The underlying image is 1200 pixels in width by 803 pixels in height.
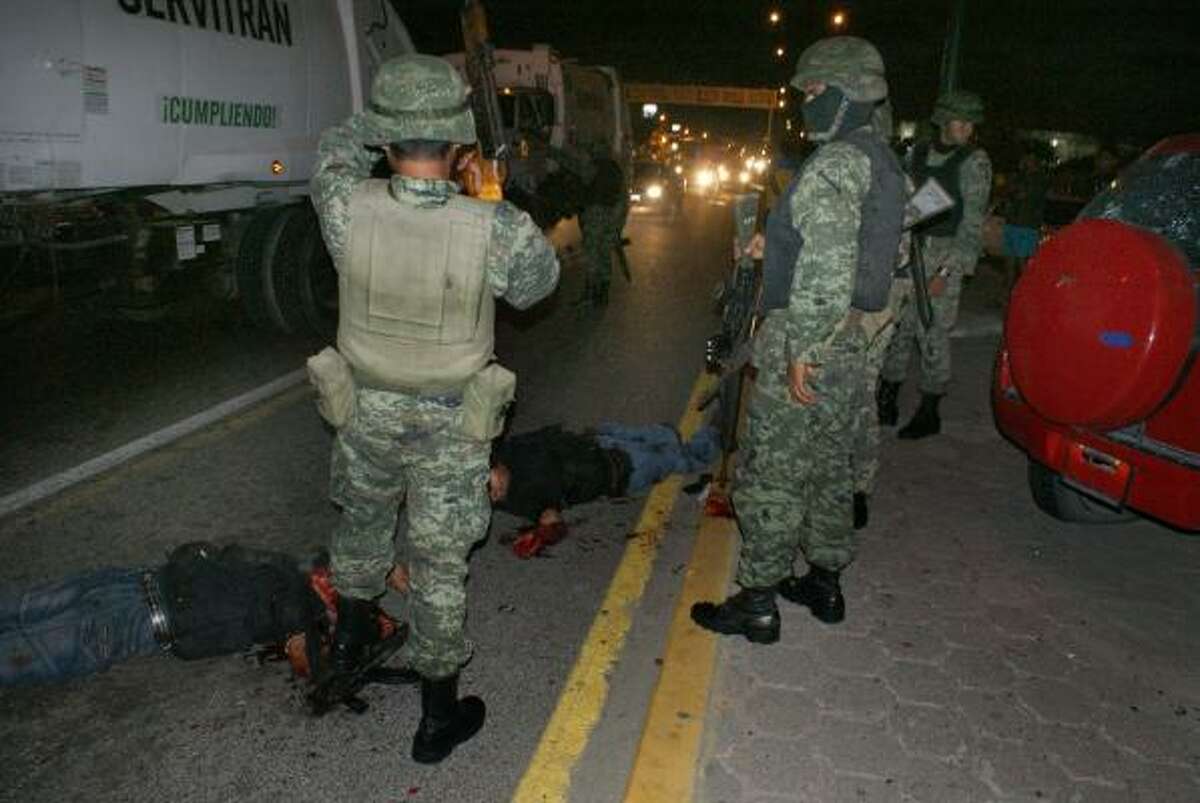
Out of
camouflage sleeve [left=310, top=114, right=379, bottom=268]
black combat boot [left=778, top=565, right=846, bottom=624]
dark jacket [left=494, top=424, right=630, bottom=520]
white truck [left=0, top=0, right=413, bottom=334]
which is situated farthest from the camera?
white truck [left=0, top=0, right=413, bottom=334]

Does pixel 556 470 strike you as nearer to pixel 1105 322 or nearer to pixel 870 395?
pixel 870 395

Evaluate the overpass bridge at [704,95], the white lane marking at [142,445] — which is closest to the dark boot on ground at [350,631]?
the white lane marking at [142,445]

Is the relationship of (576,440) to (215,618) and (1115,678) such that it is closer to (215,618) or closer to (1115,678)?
(215,618)

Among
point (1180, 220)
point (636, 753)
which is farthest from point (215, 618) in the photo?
point (1180, 220)

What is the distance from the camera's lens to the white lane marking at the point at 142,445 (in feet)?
14.1

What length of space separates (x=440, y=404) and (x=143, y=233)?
5118 mm

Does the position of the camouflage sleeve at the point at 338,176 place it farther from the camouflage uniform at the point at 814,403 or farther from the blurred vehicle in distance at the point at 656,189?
the blurred vehicle in distance at the point at 656,189

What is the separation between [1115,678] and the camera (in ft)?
10.5

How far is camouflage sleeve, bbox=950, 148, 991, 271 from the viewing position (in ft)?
17.7

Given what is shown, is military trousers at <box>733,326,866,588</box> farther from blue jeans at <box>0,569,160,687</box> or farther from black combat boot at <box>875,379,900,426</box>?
black combat boot at <box>875,379,900,426</box>

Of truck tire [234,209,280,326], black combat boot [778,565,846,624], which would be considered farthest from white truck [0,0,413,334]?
black combat boot [778,565,846,624]

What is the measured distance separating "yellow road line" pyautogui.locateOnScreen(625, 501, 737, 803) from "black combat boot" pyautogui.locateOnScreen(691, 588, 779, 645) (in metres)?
0.06

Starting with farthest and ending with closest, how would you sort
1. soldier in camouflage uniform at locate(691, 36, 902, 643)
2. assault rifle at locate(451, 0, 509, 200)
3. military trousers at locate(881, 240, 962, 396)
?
assault rifle at locate(451, 0, 509, 200) < military trousers at locate(881, 240, 962, 396) < soldier in camouflage uniform at locate(691, 36, 902, 643)

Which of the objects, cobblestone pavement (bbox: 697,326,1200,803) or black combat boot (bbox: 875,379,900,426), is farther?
black combat boot (bbox: 875,379,900,426)
